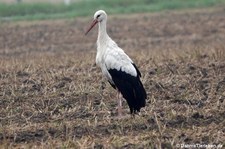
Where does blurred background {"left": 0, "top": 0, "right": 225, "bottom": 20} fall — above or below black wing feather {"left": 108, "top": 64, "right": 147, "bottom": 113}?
below

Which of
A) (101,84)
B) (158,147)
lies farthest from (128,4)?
(158,147)

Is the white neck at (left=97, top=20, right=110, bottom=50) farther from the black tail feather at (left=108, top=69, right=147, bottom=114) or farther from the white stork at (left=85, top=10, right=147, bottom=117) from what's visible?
the black tail feather at (left=108, top=69, right=147, bottom=114)

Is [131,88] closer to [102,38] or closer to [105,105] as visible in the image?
[105,105]

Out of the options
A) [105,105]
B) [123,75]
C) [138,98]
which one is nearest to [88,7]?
[105,105]

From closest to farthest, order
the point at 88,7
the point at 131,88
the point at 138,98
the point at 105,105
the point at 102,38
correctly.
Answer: the point at 138,98, the point at 131,88, the point at 102,38, the point at 105,105, the point at 88,7

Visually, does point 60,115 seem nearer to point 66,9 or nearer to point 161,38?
point 161,38

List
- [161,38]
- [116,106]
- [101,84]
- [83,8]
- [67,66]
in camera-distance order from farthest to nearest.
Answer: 1. [83,8]
2. [161,38]
3. [67,66]
4. [101,84]
5. [116,106]

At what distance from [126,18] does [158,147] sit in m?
20.8

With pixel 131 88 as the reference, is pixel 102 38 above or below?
above

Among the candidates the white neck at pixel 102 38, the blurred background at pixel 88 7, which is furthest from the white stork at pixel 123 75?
the blurred background at pixel 88 7

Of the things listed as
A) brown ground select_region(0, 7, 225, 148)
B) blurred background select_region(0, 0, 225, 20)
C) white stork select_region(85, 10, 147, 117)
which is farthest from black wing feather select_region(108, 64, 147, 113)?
blurred background select_region(0, 0, 225, 20)

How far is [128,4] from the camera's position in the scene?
34.1m

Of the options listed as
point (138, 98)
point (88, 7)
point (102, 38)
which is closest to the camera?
point (138, 98)

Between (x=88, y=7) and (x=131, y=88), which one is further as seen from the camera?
(x=88, y=7)
